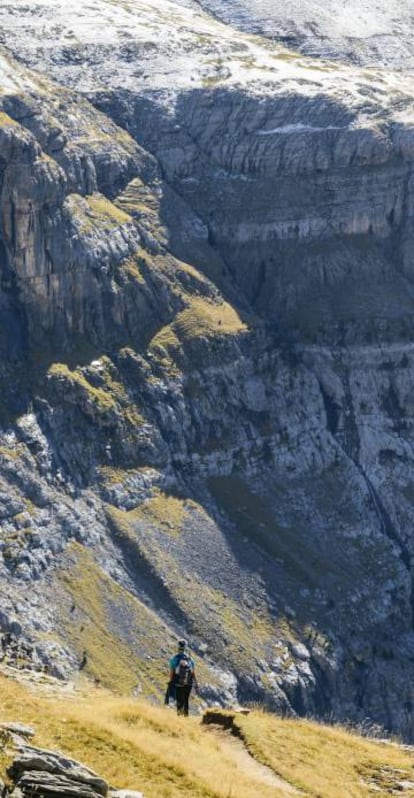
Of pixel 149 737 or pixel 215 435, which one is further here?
pixel 215 435

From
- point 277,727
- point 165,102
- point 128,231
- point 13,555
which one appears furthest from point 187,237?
point 277,727

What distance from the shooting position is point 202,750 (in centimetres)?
4388

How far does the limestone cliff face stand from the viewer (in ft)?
459

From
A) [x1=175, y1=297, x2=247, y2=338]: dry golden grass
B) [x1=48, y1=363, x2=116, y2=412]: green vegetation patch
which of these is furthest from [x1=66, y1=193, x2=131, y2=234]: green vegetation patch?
[x1=48, y1=363, x2=116, y2=412]: green vegetation patch

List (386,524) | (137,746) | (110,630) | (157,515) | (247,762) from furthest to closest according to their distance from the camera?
(386,524) → (157,515) → (110,630) → (247,762) → (137,746)

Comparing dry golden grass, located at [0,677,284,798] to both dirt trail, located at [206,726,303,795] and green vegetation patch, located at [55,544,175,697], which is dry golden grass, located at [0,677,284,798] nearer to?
dirt trail, located at [206,726,303,795]

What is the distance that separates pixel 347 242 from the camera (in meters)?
184

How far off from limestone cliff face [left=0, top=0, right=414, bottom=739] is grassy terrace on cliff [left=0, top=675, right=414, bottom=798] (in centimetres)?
7250

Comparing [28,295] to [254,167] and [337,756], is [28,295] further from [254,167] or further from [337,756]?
[337,756]

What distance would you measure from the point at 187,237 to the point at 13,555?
206 ft

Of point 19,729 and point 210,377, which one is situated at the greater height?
point 210,377

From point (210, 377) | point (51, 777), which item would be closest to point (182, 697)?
point (51, 777)

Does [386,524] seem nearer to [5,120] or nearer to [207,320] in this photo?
[207,320]

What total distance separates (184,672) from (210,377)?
117 metres
